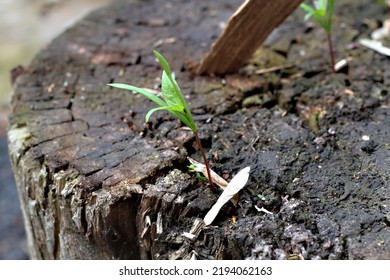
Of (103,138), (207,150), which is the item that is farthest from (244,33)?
(103,138)

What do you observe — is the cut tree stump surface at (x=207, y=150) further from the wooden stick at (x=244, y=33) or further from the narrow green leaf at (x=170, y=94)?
the narrow green leaf at (x=170, y=94)

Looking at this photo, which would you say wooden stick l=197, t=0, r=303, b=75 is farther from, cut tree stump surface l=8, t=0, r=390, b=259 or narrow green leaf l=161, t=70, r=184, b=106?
narrow green leaf l=161, t=70, r=184, b=106

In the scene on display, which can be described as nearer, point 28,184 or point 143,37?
point 28,184

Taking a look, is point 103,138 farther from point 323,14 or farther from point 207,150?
point 323,14

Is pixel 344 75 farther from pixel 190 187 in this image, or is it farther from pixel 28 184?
pixel 28 184

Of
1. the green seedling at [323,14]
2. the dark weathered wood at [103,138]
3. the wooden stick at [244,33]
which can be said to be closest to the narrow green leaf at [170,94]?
the dark weathered wood at [103,138]
